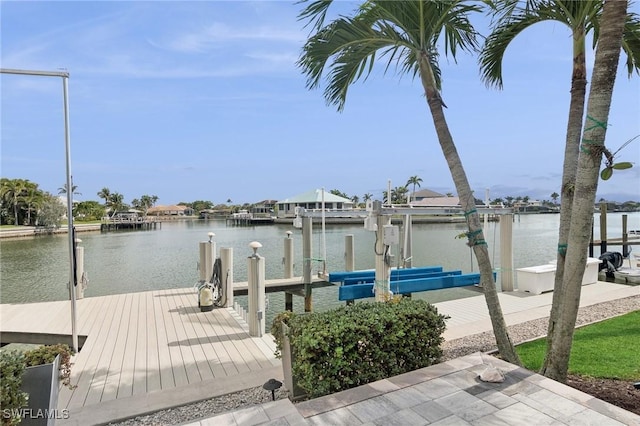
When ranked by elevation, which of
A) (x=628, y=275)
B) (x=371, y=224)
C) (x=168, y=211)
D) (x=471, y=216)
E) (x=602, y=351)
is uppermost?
(x=471, y=216)

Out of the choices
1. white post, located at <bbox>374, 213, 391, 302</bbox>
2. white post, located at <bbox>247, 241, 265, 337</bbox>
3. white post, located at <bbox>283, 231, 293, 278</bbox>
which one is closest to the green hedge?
white post, located at <bbox>247, 241, 265, 337</bbox>

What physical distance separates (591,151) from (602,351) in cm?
265

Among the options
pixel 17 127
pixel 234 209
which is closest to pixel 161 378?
pixel 17 127

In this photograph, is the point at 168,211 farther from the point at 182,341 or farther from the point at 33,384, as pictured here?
the point at 33,384

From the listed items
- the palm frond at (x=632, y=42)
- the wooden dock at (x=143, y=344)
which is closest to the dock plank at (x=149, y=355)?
the wooden dock at (x=143, y=344)

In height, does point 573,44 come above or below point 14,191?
below

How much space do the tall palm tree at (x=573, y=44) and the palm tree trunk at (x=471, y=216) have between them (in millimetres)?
410

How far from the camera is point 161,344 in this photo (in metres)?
4.81

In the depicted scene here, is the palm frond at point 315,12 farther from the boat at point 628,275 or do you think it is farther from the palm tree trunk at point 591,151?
the boat at point 628,275

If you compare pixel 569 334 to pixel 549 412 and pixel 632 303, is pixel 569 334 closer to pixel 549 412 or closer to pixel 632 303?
pixel 549 412

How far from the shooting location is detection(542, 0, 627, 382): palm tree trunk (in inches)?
99.3

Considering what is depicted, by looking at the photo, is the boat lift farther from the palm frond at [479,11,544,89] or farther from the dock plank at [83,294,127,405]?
the dock plank at [83,294,127,405]

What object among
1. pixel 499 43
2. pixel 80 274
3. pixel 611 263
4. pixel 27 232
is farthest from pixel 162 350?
pixel 27 232

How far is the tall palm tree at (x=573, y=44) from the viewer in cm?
322
